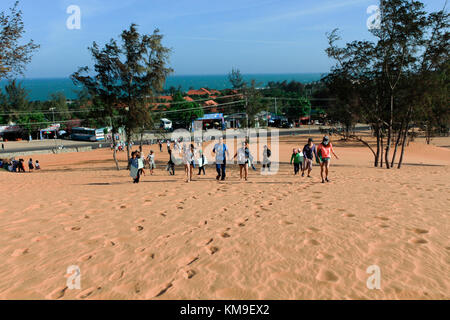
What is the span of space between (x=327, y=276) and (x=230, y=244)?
2007 mm

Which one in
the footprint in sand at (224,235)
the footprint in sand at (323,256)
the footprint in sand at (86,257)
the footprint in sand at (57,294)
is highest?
the footprint in sand at (323,256)

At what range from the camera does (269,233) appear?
6.86m

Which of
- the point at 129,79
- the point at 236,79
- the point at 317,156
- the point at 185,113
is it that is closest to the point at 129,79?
the point at 129,79

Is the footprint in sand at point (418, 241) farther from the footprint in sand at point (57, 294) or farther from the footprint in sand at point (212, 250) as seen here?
the footprint in sand at point (57, 294)

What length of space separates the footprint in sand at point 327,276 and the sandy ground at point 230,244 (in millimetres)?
16

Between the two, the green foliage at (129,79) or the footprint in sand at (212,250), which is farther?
the green foliage at (129,79)

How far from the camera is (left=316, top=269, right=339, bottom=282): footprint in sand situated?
4.84 m

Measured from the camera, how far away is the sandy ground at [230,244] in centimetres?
469

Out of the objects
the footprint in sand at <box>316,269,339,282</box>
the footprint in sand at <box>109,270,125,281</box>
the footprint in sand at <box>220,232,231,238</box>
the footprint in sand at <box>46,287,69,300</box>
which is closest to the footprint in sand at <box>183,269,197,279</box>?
the footprint in sand at <box>109,270,125,281</box>

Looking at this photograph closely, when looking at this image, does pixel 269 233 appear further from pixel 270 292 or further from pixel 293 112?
pixel 293 112

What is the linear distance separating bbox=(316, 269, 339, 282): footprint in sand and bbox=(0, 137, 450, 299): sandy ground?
2cm

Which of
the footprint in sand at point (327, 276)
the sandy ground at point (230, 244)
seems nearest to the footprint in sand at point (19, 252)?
the sandy ground at point (230, 244)
